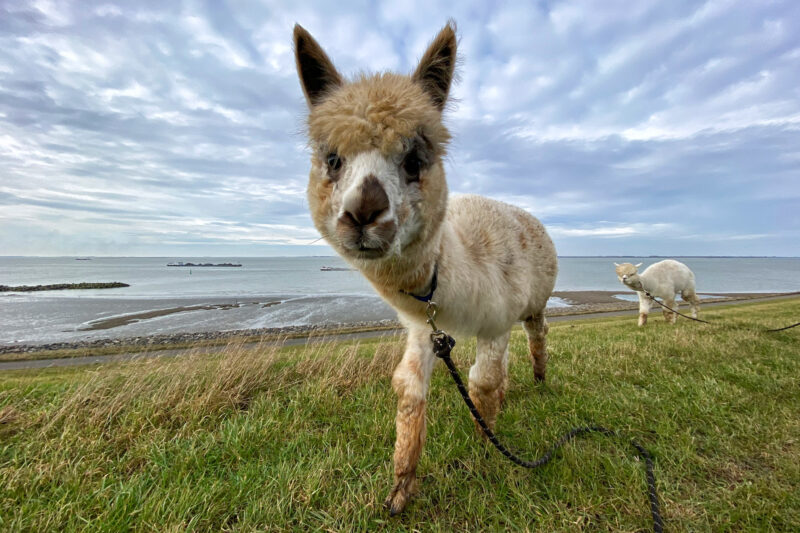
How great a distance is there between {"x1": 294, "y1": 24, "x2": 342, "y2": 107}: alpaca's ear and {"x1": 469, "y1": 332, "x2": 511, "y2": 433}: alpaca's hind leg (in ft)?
7.30

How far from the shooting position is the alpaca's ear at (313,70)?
7.34ft

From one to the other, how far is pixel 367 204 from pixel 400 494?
184 cm

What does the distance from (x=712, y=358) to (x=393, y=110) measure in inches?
231

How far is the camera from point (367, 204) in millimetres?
1658

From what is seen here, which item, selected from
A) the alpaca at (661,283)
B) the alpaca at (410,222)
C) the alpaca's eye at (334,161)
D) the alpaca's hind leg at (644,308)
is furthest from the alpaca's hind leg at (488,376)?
the alpaca's hind leg at (644,308)

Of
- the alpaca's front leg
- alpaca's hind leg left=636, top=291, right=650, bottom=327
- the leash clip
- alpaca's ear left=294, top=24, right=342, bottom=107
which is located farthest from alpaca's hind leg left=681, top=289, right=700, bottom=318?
alpaca's ear left=294, top=24, right=342, bottom=107

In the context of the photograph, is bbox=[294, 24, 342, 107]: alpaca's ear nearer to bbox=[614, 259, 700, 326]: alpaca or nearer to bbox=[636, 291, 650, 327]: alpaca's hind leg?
bbox=[614, 259, 700, 326]: alpaca

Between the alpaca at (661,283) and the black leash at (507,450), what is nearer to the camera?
the black leash at (507,450)

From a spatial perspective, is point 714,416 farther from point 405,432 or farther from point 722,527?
point 405,432

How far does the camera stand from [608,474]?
2412 millimetres

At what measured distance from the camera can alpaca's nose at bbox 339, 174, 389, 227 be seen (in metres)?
1.65

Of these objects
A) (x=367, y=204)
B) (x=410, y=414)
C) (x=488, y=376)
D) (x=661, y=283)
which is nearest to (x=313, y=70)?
(x=367, y=204)

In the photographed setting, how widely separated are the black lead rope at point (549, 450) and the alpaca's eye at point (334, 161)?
3.60ft

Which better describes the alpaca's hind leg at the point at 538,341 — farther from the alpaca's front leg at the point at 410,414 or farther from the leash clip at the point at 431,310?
the leash clip at the point at 431,310
